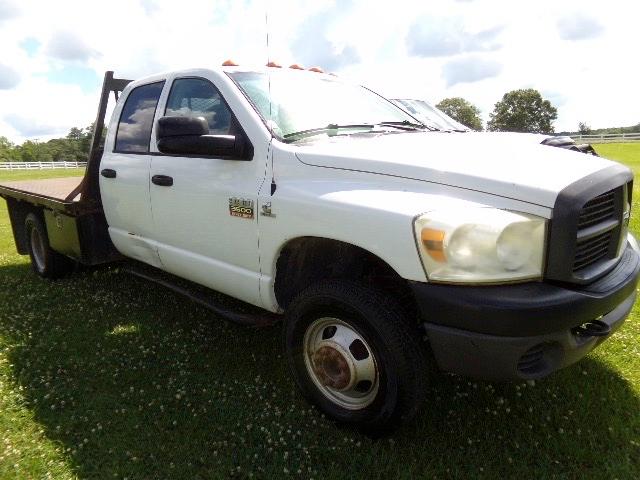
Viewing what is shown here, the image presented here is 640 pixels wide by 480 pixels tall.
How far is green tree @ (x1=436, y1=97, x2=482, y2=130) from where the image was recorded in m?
61.1

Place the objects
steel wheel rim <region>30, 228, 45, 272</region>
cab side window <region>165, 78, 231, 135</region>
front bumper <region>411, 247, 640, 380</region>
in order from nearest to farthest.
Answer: front bumper <region>411, 247, 640, 380</region>
cab side window <region>165, 78, 231, 135</region>
steel wheel rim <region>30, 228, 45, 272</region>

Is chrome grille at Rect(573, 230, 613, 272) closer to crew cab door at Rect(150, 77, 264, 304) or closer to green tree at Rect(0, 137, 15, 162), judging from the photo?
crew cab door at Rect(150, 77, 264, 304)

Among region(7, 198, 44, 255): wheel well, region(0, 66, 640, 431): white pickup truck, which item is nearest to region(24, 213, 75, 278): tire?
region(7, 198, 44, 255): wheel well

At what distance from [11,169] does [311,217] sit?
5067 cm

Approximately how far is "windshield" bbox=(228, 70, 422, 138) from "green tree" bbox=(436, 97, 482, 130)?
198 feet

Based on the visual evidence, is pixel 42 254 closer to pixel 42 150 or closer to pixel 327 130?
pixel 327 130

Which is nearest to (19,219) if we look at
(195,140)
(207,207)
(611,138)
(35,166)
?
(207,207)

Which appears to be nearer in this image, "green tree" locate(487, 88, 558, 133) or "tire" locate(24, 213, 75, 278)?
"tire" locate(24, 213, 75, 278)

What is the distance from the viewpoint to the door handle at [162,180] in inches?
140

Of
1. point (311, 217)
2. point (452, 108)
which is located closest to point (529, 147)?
point (311, 217)

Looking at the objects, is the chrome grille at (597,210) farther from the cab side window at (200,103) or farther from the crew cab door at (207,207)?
the cab side window at (200,103)

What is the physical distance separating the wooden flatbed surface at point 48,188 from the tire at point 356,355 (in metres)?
2.91

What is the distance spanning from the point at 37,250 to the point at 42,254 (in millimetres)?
224

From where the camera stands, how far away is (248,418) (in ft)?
9.59
